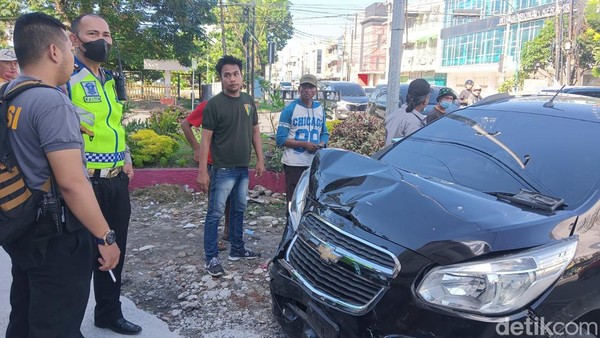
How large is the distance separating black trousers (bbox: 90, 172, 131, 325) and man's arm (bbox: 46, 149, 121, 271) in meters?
0.81

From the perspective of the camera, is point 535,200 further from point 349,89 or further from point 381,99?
point 349,89

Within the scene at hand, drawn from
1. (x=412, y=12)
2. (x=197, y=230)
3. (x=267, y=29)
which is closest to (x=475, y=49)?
(x=412, y=12)

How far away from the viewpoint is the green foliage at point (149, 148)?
A: 6.73 meters

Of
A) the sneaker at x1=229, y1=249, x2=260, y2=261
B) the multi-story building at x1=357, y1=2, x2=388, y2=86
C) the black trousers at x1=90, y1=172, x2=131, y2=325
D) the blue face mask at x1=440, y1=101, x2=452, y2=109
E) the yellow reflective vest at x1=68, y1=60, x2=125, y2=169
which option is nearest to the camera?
the yellow reflective vest at x1=68, y1=60, x2=125, y2=169

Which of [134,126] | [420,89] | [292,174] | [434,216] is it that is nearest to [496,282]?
[434,216]

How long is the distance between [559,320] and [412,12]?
55.3 m

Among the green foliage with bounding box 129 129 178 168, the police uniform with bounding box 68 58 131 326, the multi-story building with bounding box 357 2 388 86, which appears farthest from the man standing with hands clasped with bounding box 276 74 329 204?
the multi-story building with bounding box 357 2 388 86

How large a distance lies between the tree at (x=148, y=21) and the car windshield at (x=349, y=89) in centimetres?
550

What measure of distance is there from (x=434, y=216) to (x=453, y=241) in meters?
0.17

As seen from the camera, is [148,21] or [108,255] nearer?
[108,255]

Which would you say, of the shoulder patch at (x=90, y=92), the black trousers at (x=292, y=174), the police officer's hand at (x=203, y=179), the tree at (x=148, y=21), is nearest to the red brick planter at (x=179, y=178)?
the black trousers at (x=292, y=174)

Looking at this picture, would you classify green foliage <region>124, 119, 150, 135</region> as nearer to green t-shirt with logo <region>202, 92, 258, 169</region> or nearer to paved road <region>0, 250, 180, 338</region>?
green t-shirt with logo <region>202, 92, 258, 169</region>

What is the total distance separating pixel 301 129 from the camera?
4.44m

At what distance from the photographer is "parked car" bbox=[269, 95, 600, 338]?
1.86 m
